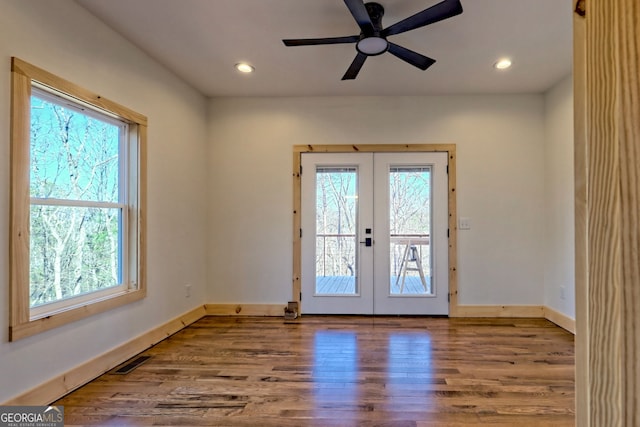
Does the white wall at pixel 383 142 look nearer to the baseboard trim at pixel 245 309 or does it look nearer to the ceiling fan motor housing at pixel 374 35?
the baseboard trim at pixel 245 309

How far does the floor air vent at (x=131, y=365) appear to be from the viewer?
8.66 feet

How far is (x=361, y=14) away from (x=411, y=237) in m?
2.66

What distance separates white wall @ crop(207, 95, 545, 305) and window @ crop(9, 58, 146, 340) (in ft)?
4.26

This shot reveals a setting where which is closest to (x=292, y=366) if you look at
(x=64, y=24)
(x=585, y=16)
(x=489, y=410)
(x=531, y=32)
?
(x=489, y=410)

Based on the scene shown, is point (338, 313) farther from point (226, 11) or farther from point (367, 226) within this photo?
point (226, 11)

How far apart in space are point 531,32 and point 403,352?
282cm

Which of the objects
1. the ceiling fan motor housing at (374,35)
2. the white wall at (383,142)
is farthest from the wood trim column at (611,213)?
the white wall at (383,142)

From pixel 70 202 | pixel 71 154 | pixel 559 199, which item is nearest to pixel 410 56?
pixel 559 199

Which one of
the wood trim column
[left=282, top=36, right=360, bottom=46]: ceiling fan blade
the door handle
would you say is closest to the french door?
the door handle

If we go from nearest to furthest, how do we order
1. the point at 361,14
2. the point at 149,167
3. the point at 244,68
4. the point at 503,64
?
the point at 361,14
the point at 149,167
the point at 503,64
the point at 244,68

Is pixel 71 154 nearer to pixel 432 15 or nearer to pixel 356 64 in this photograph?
pixel 356 64

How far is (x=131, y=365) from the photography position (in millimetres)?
2754

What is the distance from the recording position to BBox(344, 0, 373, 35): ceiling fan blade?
2002 mm

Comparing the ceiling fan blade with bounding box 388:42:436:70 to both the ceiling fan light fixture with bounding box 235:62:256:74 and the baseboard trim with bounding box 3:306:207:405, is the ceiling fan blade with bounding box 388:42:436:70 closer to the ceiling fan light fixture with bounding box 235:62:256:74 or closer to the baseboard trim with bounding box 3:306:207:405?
the ceiling fan light fixture with bounding box 235:62:256:74
